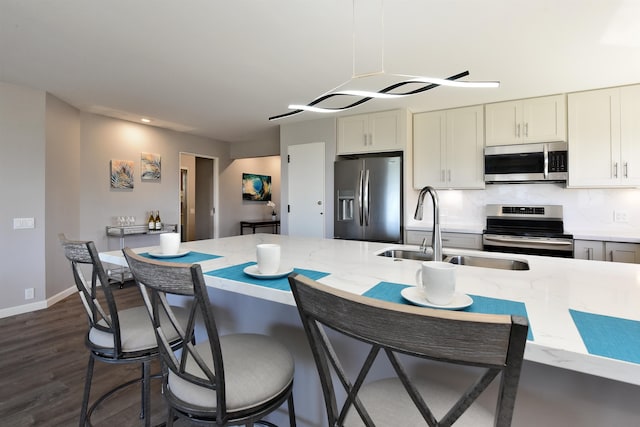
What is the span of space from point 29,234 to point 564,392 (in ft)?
15.1

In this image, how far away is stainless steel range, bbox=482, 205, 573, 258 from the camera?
320 cm

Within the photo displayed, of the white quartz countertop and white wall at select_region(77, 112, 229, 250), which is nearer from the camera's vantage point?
the white quartz countertop

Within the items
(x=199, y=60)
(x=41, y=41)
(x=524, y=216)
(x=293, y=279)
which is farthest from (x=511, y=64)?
(x=41, y=41)

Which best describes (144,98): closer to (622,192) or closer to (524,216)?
(524,216)

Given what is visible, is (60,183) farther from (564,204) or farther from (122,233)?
(564,204)

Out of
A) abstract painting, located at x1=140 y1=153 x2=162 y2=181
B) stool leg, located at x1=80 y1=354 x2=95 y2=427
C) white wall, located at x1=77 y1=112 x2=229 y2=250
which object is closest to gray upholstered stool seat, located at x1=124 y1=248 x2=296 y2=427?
stool leg, located at x1=80 y1=354 x2=95 y2=427

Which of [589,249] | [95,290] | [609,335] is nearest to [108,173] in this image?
[95,290]

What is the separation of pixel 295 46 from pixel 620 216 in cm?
387

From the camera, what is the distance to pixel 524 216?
148 inches

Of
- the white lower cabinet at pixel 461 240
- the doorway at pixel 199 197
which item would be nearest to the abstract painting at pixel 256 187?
the doorway at pixel 199 197

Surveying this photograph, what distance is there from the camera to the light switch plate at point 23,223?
10.8 ft

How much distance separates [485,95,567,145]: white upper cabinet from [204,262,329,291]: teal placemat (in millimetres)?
3354

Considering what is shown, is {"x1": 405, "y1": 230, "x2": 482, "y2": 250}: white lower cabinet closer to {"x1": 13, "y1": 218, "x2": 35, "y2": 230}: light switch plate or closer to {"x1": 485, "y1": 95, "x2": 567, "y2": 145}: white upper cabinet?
{"x1": 485, "y1": 95, "x2": 567, "y2": 145}: white upper cabinet

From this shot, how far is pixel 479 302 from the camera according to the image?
94cm
